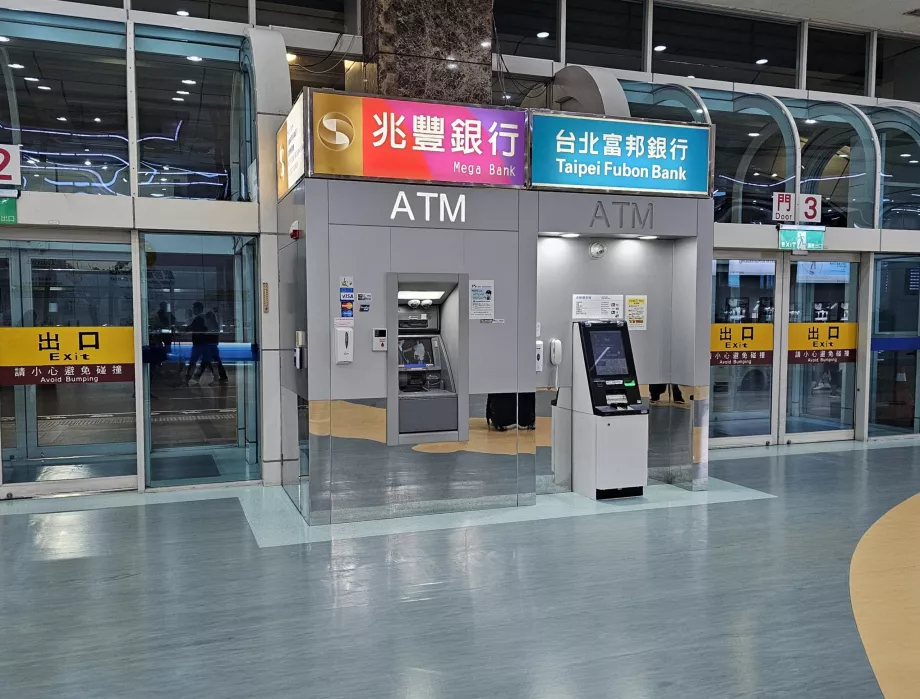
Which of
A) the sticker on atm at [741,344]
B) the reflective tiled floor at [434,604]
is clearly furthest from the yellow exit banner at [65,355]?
the sticker on atm at [741,344]

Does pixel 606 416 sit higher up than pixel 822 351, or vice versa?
pixel 822 351

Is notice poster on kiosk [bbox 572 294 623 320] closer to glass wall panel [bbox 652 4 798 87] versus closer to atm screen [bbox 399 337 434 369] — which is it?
atm screen [bbox 399 337 434 369]

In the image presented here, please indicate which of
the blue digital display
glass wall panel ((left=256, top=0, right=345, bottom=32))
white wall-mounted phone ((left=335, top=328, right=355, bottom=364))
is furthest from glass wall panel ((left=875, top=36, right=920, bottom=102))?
white wall-mounted phone ((left=335, top=328, right=355, bottom=364))

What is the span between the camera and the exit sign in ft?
26.0

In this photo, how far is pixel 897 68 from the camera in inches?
379

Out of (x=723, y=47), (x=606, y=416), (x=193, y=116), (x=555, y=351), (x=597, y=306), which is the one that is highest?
(x=723, y=47)

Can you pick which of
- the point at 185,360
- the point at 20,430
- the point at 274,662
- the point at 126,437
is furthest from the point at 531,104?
the point at 274,662

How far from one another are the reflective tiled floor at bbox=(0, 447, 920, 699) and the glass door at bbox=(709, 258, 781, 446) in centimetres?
237

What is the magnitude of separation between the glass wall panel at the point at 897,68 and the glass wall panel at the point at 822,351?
2.78 m

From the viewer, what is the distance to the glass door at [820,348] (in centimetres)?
843

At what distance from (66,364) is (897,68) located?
33.8ft

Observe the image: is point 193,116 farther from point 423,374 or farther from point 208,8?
point 423,374

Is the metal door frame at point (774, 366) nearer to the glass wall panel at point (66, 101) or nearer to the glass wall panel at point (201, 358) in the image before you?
the glass wall panel at point (201, 358)

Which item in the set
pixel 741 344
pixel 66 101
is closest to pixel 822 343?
pixel 741 344
